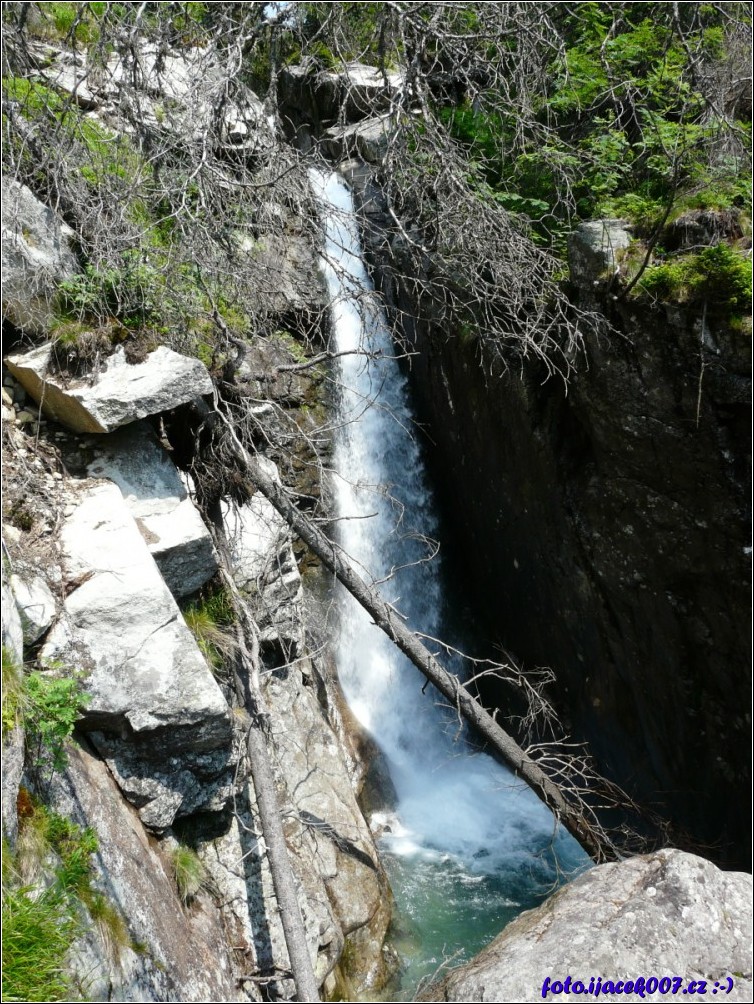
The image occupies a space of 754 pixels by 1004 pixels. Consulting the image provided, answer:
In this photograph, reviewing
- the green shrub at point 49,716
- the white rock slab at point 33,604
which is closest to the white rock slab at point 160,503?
the white rock slab at point 33,604

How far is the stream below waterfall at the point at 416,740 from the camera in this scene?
21.3 feet

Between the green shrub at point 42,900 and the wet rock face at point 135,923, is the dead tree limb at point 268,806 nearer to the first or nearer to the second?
the wet rock face at point 135,923

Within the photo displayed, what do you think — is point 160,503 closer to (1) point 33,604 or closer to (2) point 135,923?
(1) point 33,604

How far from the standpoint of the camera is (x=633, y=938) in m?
3.23

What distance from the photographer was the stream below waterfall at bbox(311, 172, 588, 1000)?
21.3 ft

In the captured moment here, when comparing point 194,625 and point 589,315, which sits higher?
point 589,315

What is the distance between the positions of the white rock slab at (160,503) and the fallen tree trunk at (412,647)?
1.68 ft

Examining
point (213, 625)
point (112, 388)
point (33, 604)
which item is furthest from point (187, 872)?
point (112, 388)

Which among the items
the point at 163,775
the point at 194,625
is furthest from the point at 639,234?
the point at 163,775

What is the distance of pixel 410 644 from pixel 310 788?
1.79 m

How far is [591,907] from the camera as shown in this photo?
11.4ft

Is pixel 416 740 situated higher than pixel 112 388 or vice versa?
pixel 112 388

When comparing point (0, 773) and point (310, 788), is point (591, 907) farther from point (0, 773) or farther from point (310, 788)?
point (310, 788)

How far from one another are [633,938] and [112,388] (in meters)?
4.22
